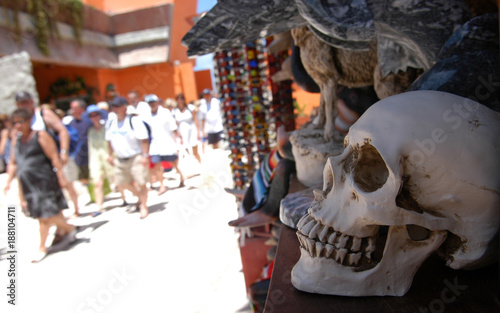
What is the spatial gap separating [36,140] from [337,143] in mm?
2950

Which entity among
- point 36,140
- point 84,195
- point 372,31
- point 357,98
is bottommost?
point 84,195

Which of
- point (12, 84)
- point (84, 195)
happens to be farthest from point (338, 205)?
point (12, 84)

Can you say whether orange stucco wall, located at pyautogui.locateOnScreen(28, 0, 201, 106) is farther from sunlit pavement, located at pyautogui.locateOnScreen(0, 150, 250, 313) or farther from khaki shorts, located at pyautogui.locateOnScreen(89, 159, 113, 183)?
sunlit pavement, located at pyautogui.locateOnScreen(0, 150, 250, 313)

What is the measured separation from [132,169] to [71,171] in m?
1.17

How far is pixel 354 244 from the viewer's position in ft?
2.20

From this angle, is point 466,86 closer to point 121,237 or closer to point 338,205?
point 338,205

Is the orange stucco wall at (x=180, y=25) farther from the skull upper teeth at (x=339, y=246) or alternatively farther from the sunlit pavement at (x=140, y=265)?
the skull upper teeth at (x=339, y=246)

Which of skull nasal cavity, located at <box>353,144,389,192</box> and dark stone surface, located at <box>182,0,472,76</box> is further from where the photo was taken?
dark stone surface, located at <box>182,0,472,76</box>

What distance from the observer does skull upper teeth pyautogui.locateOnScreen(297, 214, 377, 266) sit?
2.20 feet

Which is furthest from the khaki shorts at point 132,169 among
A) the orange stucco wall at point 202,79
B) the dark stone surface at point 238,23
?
the orange stucco wall at point 202,79

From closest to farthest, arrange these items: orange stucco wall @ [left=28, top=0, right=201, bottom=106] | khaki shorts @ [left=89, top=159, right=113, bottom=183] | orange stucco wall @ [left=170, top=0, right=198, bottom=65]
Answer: khaki shorts @ [left=89, top=159, right=113, bottom=183]
orange stucco wall @ [left=170, top=0, right=198, bottom=65]
orange stucco wall @ [left=28, top=0, right=201, bottom=106]

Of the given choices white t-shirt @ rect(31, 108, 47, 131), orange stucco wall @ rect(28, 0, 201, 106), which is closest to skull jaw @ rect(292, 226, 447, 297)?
white t-shirt @ rect(31, 108, 47, 131)

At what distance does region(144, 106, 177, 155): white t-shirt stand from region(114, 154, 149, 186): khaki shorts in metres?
0.81

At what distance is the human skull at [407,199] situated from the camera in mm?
582
